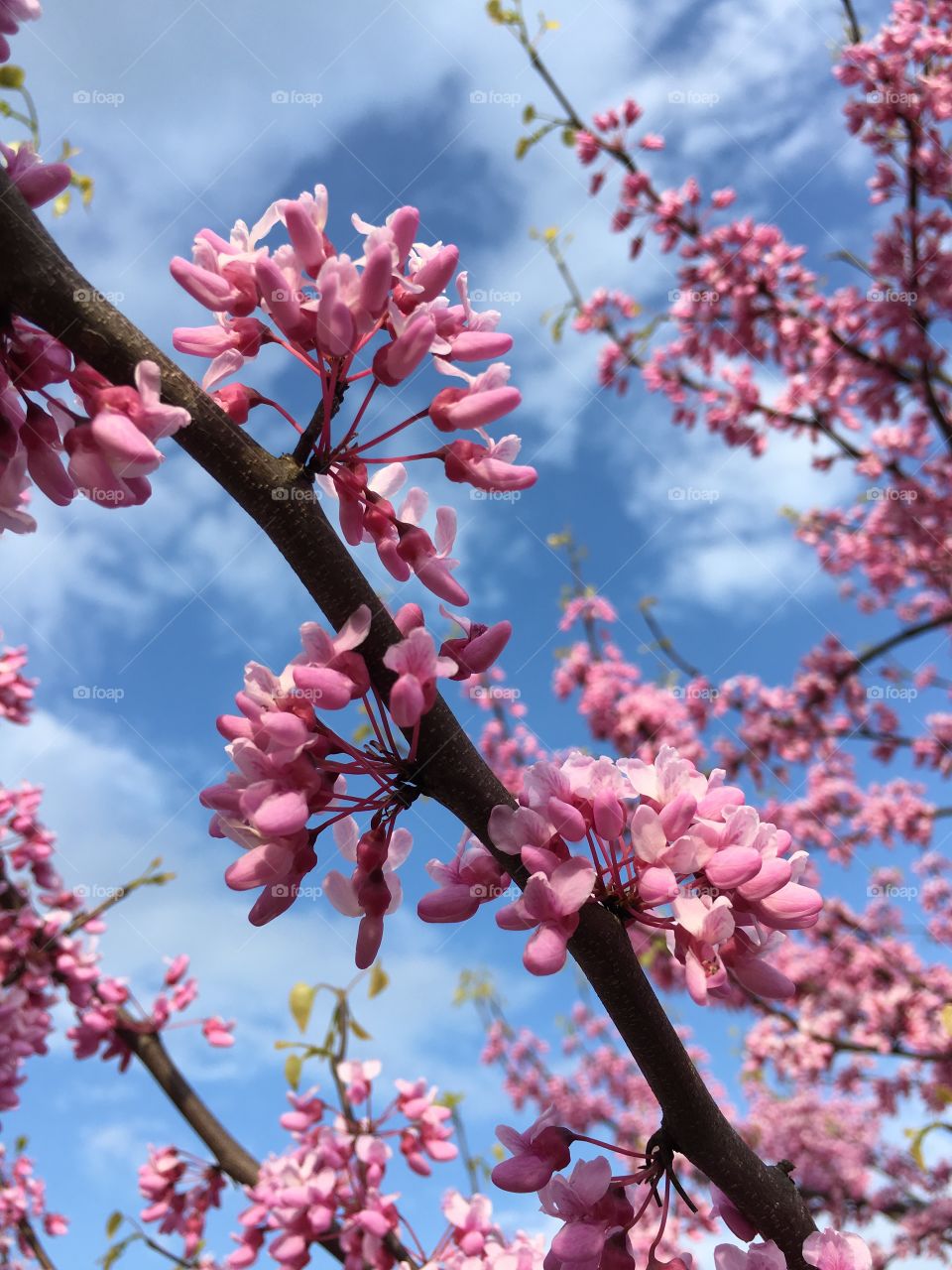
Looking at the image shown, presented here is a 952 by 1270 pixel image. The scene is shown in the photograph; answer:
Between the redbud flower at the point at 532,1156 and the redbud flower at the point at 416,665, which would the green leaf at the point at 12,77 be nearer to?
the redbud flower at the point at 416,665

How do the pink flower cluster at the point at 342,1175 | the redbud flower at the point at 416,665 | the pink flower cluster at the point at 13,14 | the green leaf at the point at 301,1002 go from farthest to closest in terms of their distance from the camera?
1. the green leaf at the point at 301,1002
2. the pink flower cluster at the point at 342,1175
3. the pink flower cluster at the point at 13,14
4. the redbud flower at the point at 416,665

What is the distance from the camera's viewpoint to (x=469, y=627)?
1.32m

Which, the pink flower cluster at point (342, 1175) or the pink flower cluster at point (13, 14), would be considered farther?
the pink flower cluster at point (342, 1175)

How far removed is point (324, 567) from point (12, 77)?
2661 mm

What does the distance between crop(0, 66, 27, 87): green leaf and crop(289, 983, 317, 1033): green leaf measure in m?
3.18

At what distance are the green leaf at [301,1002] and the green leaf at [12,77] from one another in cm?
318

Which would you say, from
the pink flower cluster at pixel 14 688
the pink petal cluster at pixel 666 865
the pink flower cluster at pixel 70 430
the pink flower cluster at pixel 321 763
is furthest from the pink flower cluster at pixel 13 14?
the pink flower cluster at pixel 14 688

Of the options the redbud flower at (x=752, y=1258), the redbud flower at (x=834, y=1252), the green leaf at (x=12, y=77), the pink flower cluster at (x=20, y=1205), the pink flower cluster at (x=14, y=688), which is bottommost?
the pink flower cluster at (x=20, y=1205)

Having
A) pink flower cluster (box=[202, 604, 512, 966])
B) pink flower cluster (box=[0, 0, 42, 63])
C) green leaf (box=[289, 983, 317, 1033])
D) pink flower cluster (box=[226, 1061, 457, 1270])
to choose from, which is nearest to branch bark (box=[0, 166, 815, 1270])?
pink flower cluster (box=[202, 604, 512, 966])

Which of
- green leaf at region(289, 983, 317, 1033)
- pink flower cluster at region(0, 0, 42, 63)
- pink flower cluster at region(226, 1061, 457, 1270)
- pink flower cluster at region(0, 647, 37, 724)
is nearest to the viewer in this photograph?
pink flower cluster at region(0, 0, 42, 63)

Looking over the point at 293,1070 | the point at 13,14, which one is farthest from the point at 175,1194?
the point at 13,14

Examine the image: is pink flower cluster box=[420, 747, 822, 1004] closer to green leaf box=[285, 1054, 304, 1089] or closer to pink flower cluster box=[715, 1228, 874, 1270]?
pink flower cluster box=[715, 1228, 874, 1270]

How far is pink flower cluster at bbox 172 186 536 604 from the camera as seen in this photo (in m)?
1.17

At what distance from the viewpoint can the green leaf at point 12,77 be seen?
2793mm
